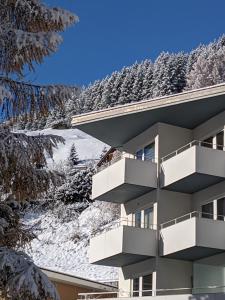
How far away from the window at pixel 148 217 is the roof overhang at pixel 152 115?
3.52 meters

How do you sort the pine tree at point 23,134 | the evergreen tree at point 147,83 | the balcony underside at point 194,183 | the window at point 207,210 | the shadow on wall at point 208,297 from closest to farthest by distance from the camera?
the pine tree at point 23,134
the shadow on wall at point 208,297
the balcony underside at point 194,183
the window at point 207,210
the evergreen tree at point 147,83

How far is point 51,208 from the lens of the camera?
6397cm

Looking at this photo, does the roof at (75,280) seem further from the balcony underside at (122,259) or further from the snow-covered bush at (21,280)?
the snow-covered bush at (21,280)

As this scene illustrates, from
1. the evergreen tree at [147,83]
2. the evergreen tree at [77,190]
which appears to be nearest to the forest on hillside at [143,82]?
the evergreen tree at [147,83]

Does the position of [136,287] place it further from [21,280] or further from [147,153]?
[21,280]

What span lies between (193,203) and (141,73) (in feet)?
371

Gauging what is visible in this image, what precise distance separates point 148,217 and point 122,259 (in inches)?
81.9

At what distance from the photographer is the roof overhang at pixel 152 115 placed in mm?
22656

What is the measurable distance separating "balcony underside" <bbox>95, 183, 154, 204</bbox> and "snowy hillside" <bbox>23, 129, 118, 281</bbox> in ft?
55.5

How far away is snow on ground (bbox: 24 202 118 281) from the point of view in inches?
1834

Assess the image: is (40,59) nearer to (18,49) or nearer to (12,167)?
(18,49)

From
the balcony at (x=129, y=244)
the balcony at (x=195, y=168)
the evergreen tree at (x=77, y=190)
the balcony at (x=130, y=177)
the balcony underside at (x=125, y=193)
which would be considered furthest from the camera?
the evergreen tree at (x=77, y=190)

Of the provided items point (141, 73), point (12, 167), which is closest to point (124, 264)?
point (12, 167)

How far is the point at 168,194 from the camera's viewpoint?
78.3 feet
